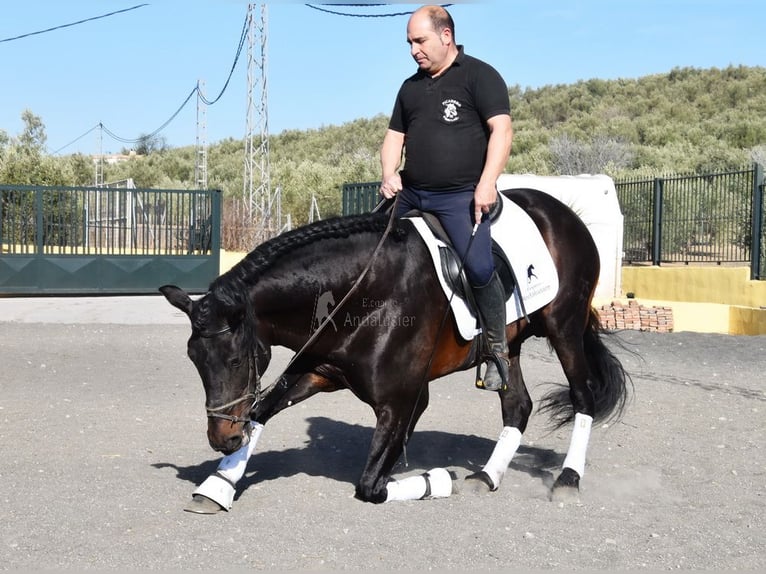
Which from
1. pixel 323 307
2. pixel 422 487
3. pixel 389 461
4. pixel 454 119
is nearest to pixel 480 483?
pixel 422 487

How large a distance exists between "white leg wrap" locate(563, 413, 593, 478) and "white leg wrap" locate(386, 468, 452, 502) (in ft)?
2.50

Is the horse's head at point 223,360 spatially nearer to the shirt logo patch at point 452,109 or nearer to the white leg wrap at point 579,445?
the shirt logo patch at point 452,109

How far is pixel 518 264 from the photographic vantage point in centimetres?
564

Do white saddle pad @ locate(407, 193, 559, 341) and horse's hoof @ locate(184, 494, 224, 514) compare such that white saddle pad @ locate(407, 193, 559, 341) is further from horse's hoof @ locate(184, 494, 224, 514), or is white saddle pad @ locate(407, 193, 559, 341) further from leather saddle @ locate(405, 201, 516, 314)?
horse's hoof @ locate(184, 494, 224, 514)

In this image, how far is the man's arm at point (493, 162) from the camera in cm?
520

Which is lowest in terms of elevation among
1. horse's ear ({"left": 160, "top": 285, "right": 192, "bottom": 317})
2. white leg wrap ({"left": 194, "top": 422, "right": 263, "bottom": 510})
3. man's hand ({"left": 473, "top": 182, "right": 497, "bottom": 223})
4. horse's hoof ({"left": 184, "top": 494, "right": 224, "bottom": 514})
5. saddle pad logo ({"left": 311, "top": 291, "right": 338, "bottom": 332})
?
horse's hoof ({"left": 184, "top": 494, "right": 224, "bottom": 514})

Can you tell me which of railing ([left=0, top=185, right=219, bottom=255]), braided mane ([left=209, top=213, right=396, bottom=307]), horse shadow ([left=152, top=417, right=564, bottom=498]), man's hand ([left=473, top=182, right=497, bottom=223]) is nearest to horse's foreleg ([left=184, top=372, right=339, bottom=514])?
horse shadow ([left=152, top=417, right=564, bottom=498])

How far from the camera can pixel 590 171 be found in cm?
4356

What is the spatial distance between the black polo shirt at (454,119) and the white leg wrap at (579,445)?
1648mm

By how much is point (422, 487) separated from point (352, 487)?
486mm

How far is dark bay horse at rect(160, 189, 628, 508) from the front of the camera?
4.61 metres

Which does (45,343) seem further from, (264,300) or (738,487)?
(738,487)

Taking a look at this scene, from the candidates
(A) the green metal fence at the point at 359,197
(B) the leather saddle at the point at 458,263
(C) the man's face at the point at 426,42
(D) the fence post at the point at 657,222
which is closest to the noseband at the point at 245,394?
(B) the leather saddle at the point at 458,263

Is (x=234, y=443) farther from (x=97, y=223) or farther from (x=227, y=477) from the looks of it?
(x=97, y=223)
